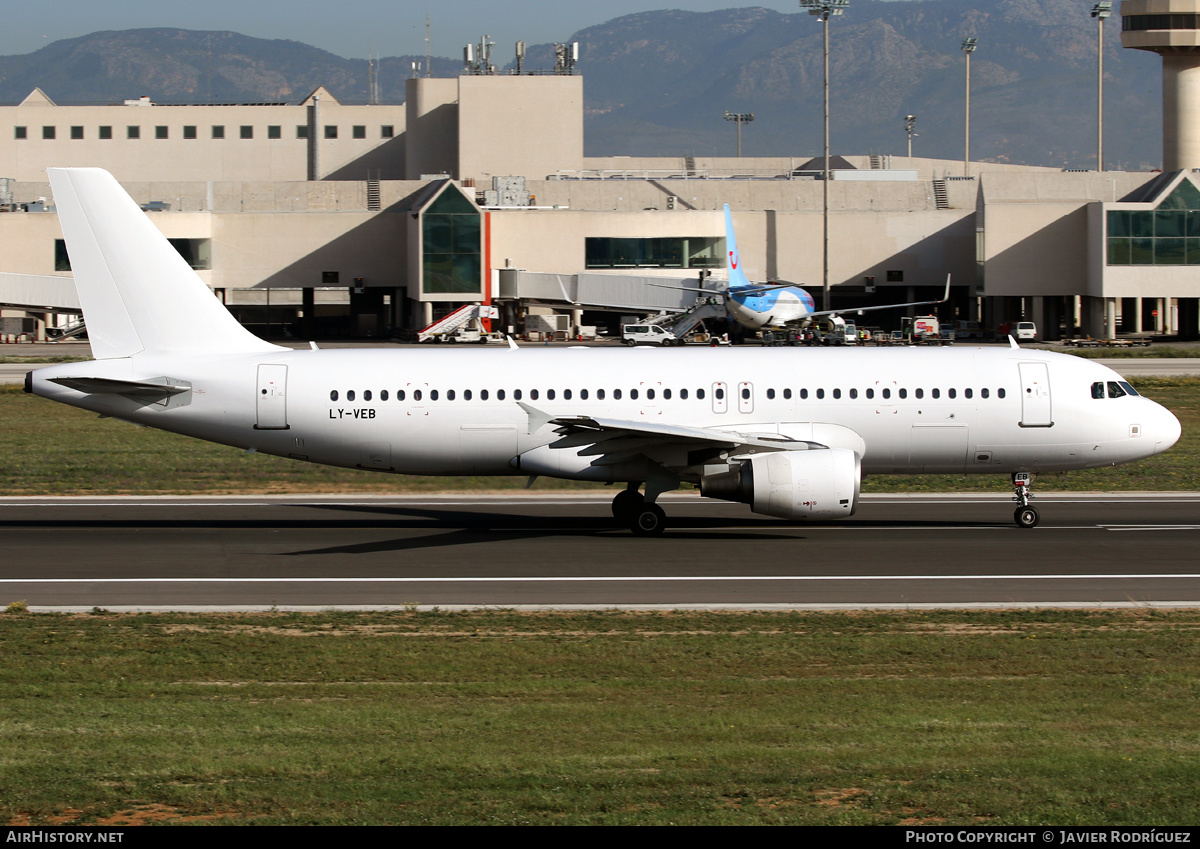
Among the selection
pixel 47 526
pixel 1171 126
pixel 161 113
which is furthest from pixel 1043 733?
pixel 161 113

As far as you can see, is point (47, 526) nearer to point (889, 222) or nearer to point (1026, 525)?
point (1026, 525)

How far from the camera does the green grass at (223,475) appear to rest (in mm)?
35625

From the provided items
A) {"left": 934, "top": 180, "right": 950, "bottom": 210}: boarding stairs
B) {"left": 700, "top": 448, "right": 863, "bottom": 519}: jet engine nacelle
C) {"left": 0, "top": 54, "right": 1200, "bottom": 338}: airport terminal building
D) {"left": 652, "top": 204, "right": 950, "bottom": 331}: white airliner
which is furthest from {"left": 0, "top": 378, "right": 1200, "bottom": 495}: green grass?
{"left": 934, "top": 180, "right": 950, "bottom": 210}: boarding stairs

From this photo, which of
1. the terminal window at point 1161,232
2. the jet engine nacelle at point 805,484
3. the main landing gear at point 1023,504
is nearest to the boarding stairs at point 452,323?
the terminal window at point 1161,232

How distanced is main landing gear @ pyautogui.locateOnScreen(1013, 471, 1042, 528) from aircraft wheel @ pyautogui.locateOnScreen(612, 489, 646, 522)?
832cm

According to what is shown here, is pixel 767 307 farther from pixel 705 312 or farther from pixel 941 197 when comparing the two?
pixel 941 197

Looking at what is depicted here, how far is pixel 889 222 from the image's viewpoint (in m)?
111

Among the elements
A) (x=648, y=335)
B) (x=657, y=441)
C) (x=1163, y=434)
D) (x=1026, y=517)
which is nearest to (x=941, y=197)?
(x=648, y=335)

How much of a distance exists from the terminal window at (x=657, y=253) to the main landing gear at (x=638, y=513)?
77.6 metres

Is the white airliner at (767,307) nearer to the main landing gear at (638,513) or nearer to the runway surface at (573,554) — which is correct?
the runway surface at (573,554)

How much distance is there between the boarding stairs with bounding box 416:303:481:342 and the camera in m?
91.8

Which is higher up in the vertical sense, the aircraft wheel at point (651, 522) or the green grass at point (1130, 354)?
the green grass at point (1130, 354)

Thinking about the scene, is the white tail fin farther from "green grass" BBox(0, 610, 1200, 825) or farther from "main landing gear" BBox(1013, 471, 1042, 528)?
"main landing gear" BBox(1013, 471, 1042, 528)

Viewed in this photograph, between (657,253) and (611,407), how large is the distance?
261 feet
